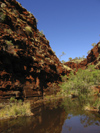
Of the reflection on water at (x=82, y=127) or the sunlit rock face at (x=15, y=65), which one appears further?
the sunlit rock face at (x=15, y=65)

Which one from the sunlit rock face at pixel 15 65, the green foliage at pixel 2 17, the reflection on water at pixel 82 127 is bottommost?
the reflection on water at pixel 82 127

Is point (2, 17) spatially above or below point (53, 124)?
above

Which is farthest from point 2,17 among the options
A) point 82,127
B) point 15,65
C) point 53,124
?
point 82,127

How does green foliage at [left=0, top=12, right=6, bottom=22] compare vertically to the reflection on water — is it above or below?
above

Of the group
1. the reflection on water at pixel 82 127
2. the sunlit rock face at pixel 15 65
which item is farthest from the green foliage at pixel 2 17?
the reflection on water at pixel 82 127

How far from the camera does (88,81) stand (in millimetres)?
17125

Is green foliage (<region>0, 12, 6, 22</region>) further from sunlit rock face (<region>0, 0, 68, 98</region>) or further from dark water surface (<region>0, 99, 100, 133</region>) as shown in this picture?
dark water surface (<region>0, 99, 100, 133</region>)

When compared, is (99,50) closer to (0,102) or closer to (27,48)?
(27,48)

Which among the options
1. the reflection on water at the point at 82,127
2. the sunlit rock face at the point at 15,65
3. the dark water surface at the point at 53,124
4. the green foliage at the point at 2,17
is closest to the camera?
the reflection on water at the point at 82,127

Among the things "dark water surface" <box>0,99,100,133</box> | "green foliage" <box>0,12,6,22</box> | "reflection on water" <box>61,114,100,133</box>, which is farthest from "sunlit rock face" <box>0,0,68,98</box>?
"reflection on water" <box>61,114,100,133</box>

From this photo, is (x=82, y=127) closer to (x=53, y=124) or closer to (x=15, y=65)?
(x=53, y=124)

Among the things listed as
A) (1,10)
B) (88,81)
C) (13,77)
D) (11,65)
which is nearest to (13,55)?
(11,65)

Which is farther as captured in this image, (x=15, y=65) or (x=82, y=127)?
(x=15, y=65)

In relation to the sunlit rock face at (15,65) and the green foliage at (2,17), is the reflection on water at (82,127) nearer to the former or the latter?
the sunlit rock face at (15,65)
